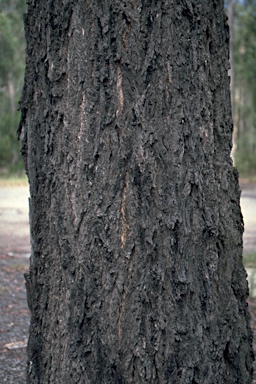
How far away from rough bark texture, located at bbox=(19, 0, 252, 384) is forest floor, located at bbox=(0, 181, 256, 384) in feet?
3.10

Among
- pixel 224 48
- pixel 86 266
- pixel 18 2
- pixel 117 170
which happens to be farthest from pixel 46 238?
pixel 18 2

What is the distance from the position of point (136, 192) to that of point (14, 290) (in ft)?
10.00

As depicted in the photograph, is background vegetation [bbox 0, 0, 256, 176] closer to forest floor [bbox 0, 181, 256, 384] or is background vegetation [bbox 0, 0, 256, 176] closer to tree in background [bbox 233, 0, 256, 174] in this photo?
tree in background [bbox 233, 0, 256, 174]

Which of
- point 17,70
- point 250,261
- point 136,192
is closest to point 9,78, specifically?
point 17,70

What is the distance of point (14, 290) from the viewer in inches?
181

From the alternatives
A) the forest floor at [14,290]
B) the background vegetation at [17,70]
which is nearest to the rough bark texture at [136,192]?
the forest floor at [14,290]

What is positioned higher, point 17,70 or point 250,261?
point 17,70

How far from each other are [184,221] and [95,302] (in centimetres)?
37

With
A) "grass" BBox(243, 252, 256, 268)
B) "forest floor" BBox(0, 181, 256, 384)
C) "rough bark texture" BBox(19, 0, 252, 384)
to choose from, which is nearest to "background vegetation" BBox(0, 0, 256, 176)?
"forest floor" BBox(0, 181, 256, 384)

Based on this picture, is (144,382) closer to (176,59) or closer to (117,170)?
(117,170)

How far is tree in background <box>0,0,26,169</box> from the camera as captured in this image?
22406mm

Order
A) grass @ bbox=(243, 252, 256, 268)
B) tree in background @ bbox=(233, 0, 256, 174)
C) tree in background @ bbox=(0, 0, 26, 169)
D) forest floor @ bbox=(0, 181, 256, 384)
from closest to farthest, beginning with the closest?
1. forest floor @ bbox=(0, 181, 256, 384)
2. grass @ bbox=(243, 252, 256, 268)
3. tree in background @ bbox=(0, 0, 26, 169)
4. tree in background @ bbox=(233, 0, 256, 174)

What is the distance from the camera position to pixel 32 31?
6.42 ft

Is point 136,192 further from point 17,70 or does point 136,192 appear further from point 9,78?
point 17,70
